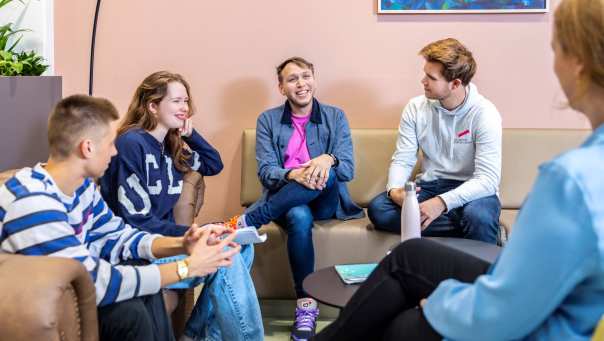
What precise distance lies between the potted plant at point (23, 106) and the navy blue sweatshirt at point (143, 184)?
603 millimetres

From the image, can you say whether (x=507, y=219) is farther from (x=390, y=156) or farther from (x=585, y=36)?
(x=585, y=36)

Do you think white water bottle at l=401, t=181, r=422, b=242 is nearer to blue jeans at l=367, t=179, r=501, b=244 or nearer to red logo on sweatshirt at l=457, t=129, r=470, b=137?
blue jeans at l=367, t=179, r=501, b=244

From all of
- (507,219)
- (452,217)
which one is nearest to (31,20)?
(452,217)

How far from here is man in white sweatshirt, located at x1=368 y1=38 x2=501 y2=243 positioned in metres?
3.14

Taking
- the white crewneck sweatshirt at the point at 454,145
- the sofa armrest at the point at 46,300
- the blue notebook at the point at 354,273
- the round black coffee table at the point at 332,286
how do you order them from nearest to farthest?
the sofa armrest at the point at 46,300
the round black coffee table at the point at 332,286
the blue notebook at the point at 354,273
the white crewneck sweatshirt at the point at 454,145

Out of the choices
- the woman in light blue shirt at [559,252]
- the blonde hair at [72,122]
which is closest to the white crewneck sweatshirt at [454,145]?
the blonde hair at [72,122]

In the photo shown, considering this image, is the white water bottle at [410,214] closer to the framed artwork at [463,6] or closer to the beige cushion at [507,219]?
the beige cushion at [507,219]

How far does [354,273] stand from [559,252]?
121cm

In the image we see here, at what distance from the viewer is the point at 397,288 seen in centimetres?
176

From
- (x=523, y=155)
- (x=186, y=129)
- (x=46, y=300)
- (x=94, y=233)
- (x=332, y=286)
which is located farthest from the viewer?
(x=523, y=155)

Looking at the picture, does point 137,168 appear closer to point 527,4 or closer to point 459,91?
point 459,91

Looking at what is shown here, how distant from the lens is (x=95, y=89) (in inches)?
153

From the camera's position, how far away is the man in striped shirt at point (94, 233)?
1.83 metres

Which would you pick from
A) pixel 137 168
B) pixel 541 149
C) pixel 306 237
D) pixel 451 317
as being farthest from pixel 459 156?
pixel 451 317
